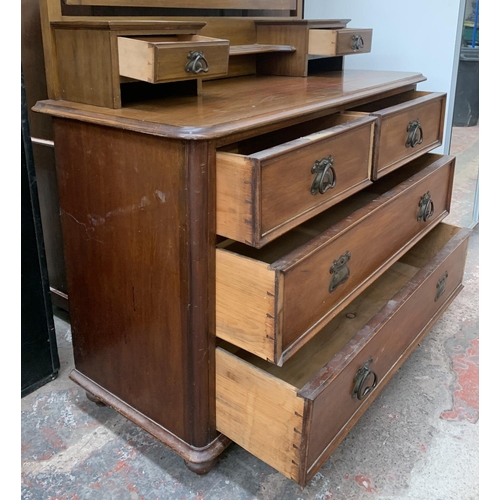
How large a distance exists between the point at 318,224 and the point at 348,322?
27 cm

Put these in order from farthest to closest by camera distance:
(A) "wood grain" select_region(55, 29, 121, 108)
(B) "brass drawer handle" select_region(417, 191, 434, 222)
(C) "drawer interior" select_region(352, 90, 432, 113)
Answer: (C) "drawer interior" select_region(352, 90, 432, 113) → (B) "brass drawer handle" select_region(417, 191, 434, 222) → (A) "wood grain" select_region(55, 29, 121, 108)

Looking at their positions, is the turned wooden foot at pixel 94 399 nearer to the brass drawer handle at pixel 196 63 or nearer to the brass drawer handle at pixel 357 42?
the brass drawer handle at pixel 196 63

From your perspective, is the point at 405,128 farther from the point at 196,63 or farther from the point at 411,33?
the point at 411,33

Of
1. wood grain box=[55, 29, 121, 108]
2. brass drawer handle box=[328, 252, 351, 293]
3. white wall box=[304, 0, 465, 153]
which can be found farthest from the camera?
white wall box=[304, 0, 465, 153]

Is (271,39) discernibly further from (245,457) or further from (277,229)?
(245,457)

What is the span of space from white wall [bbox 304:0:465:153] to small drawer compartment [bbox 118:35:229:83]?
3.66ft

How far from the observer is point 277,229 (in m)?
0.95

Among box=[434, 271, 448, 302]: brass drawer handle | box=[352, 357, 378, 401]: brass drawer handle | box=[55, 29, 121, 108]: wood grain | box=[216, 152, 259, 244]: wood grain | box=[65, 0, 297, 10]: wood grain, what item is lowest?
box=[352, 357, 378, 401]: brass drawer handle

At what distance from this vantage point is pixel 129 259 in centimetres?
108

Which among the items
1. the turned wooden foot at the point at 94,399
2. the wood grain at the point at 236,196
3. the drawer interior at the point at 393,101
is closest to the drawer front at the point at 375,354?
the wood grain at the point at 236,196

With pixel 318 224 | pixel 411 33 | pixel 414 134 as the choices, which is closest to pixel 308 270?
pixel 318 224

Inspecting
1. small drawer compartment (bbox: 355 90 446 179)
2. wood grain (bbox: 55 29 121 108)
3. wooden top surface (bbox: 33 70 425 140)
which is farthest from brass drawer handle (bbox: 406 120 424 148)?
wood grain (bbox: 55 29 121 108)

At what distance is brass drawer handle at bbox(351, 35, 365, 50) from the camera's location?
1.61m

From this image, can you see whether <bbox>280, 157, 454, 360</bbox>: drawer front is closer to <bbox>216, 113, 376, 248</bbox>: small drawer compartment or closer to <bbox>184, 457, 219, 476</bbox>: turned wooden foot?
<bbox>216, 113, 376, 248</bbox>: small drawer compartment
